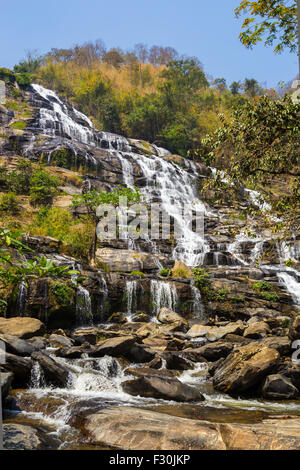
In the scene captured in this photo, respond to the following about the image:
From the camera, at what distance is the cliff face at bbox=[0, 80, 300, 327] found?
14047 mm

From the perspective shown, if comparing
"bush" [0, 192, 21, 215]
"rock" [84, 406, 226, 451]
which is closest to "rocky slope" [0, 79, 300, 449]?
"rock" [84, 406, 226, 451]

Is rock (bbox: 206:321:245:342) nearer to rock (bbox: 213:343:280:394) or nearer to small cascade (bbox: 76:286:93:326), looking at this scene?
rock (bbox: 213:343:280:394)

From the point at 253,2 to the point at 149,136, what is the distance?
35.6 m

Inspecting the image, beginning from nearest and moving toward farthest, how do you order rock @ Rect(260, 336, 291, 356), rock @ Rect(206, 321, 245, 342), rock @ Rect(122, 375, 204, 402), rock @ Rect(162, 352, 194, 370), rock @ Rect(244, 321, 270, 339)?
rock @ Rect(122, 375, 204, 402) → rock @ Rect(162, 352, 194, 370) → rock @ Rect(260, 336, 291, 356) → rock @ Rect(206, 321, 245, 342) → rock @ Rect(244, 321, 270, 339)

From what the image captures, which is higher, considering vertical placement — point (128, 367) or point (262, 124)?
point (262, 124)

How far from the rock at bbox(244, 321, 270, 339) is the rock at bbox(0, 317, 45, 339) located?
20.1 feet

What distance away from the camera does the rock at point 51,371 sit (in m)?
6.66

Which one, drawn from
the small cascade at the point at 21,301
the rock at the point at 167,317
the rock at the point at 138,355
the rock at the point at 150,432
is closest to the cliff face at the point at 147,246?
the small cascade at the point at 21,301

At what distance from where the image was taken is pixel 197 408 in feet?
19.5

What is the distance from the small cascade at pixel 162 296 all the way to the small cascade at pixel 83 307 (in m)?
2.81

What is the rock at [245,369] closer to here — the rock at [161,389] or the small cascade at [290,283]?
the rock at [161,389]

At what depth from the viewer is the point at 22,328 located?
10023 mm

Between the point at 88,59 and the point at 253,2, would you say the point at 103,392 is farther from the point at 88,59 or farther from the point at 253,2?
the point at 88,59

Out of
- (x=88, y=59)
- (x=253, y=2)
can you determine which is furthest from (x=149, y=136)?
(x=253, y=2)
